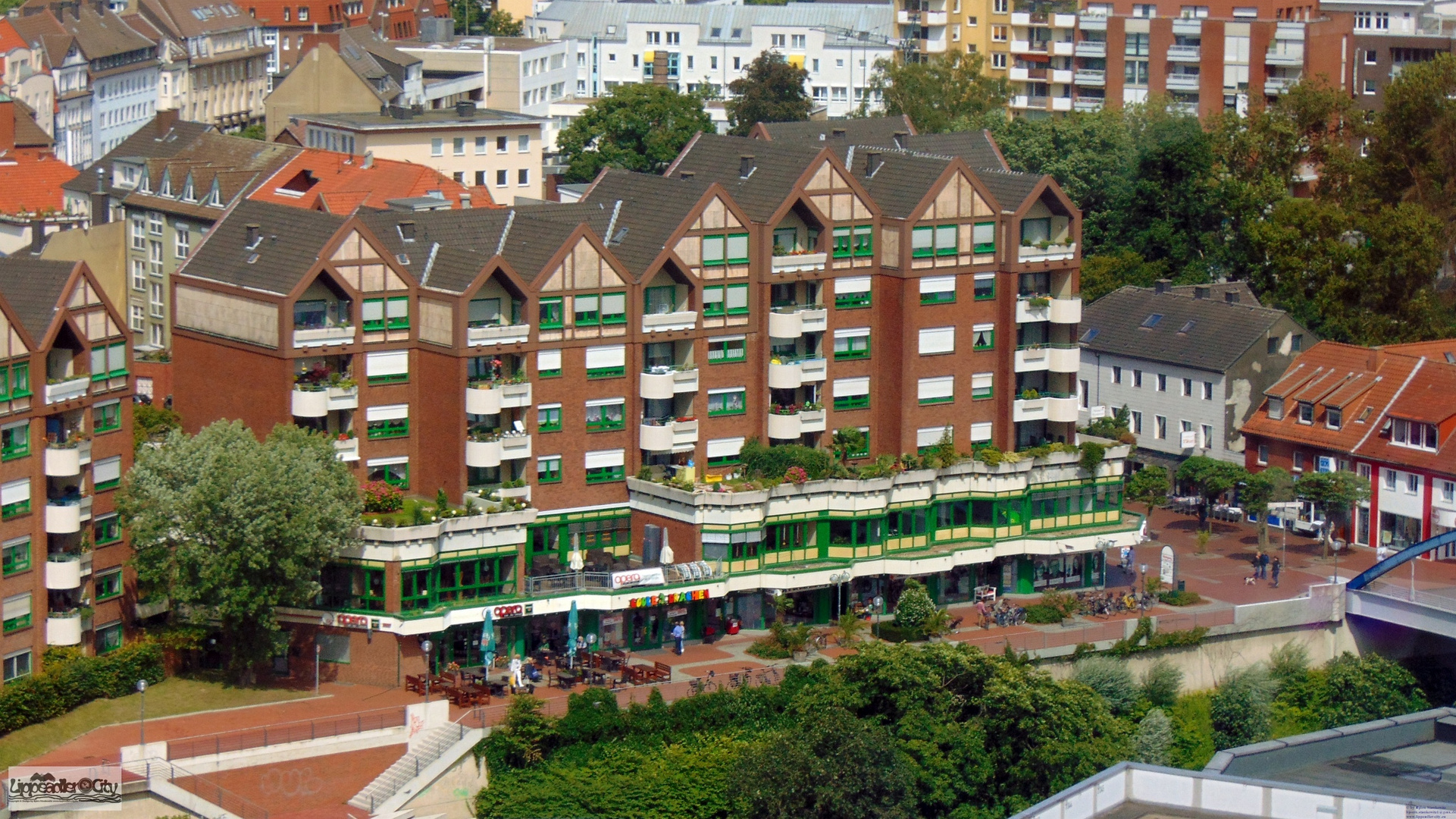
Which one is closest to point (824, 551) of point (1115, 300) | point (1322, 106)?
point (1115, 300)

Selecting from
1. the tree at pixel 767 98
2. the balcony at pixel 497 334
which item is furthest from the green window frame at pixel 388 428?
the tree at pixel 767 98

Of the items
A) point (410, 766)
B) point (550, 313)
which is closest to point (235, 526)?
point (410, 766)

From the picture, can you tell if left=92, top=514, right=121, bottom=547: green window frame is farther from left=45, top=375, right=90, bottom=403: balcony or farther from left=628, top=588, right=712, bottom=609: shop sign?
left=628, top=588, right=712, bottom=609: shop sign

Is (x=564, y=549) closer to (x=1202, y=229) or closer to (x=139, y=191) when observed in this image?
(x=139, y=191)

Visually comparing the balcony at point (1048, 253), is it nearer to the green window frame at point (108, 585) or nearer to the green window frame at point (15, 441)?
the green window frame at point (108, 585)

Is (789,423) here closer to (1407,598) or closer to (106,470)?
(1407,598)

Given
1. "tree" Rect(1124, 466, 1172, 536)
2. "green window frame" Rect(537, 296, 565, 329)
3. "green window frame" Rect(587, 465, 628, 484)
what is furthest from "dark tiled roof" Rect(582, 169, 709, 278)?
"tree" Rect(1124, 466, 1172, 536)
